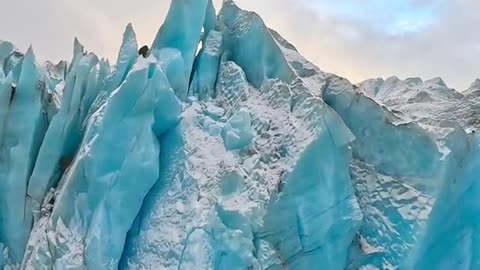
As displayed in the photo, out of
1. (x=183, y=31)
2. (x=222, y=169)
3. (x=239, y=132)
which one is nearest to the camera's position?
(x=222, y=169)

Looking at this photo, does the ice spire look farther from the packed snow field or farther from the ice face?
the ice face

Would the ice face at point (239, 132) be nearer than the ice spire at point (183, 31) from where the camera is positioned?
Yes

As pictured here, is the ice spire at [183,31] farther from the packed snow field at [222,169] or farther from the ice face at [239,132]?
the ice face at [239,132]

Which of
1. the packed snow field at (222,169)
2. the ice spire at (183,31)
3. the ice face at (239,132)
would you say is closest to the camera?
the packed snow field at (222,169)

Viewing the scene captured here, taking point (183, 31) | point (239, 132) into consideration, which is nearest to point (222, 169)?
point (239, 132)

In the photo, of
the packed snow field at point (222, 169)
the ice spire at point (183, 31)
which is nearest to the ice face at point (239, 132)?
the packed snow field at point (222, 169)

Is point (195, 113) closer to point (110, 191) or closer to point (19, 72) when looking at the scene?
point (110, 191)

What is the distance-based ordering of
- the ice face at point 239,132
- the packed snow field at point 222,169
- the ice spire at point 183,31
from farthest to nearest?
the ice spire at point 183,31 < the ice face at point 239,132 < the packed snow field at point 222,169

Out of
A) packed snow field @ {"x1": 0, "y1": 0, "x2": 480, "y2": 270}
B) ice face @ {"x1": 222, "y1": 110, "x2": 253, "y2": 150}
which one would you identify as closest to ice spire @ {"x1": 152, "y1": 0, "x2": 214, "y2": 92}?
packed snow field @ {"x1": 0, "y1": 0, "x2": 480, "y2": 270}

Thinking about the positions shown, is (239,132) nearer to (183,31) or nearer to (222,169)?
(222,169)
